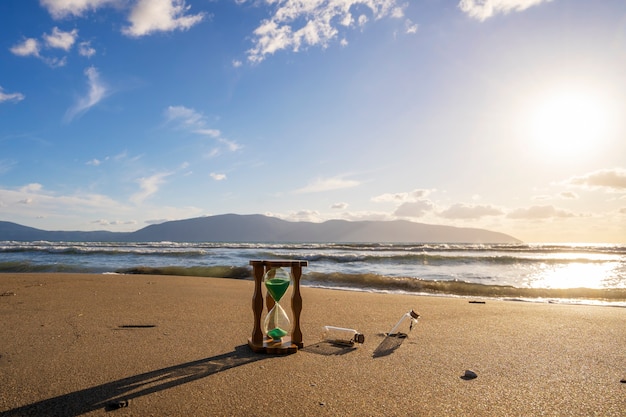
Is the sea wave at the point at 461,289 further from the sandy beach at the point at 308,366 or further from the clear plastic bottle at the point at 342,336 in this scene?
the clear plastic bottle at the point at 342,336

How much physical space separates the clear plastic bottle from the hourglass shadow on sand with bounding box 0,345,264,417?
3.42ft

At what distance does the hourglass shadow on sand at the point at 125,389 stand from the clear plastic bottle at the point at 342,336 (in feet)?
3.42

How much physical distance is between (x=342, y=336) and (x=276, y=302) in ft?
3.10

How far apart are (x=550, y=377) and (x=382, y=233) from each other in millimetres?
150634

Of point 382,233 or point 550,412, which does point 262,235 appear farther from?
point 550,412

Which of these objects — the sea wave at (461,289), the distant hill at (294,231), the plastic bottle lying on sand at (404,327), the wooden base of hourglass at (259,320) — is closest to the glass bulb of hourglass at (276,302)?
the wooden base of hourglass at (259,320)

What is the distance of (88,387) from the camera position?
3012 millimetres

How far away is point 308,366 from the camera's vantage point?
11.9ft

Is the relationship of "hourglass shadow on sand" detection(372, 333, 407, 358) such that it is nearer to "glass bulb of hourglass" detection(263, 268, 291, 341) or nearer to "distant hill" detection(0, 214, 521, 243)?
"glass bulb of hourglass" detection(263, 268, 291, 341)

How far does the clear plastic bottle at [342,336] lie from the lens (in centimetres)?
448

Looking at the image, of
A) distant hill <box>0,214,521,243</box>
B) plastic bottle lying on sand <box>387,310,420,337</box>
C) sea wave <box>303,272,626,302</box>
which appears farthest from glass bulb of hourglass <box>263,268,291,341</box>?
distant hill <box>0,214,521,243</box>

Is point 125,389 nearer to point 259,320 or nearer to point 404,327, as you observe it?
point 259,320

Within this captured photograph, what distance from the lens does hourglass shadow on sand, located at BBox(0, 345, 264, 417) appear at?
2.64 metres

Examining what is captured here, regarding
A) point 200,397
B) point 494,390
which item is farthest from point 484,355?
point 200,397
